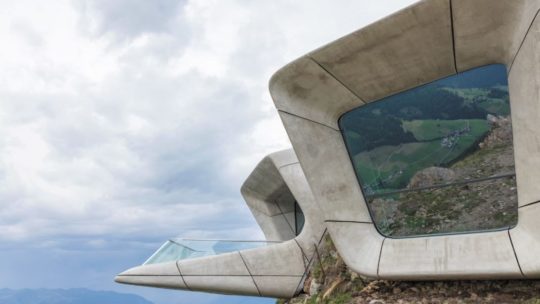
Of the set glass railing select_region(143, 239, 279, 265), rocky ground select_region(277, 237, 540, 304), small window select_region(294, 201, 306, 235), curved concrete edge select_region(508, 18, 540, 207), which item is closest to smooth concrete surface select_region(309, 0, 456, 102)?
curved concrete edge select_region(508, 18, 540, 207)

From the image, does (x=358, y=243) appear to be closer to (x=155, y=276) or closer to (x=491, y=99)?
(x=491, y=99)

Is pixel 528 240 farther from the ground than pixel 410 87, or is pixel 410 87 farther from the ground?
pixel 410 87

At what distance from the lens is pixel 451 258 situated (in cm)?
835

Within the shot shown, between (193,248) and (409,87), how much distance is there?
28.5 ft

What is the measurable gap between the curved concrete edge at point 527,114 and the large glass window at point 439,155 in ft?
1.59

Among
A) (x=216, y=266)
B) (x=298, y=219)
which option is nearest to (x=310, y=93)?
(x=216, y=266)

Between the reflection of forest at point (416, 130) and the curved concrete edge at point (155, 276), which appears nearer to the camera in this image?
the reflection of forest at point (416, 130)

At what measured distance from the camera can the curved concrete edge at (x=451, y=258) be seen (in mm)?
7672

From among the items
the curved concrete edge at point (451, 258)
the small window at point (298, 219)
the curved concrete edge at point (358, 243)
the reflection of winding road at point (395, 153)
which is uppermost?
the reflection of winding road at point (395, 153)

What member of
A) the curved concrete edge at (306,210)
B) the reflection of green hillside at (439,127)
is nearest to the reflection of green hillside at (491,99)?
the reflection of green hillside at (439,127)

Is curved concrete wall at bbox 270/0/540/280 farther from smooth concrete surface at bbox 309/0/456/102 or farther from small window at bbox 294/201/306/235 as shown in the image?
small window at bbox 294/201/306/235

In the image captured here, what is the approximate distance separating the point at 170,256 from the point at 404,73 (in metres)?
9.58

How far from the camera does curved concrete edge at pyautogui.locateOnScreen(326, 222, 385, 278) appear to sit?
948 centimetres

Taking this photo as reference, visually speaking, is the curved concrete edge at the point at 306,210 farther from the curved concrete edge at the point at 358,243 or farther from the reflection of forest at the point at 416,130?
the reflection of forest at the point at 416,130
